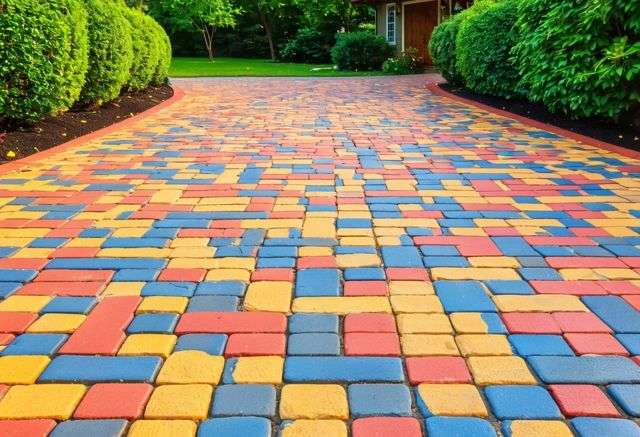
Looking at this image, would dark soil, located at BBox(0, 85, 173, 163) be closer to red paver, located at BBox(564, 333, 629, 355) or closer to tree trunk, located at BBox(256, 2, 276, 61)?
red paver, located at BBox(564, 333, 629, 355)

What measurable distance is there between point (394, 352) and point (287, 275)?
91cm

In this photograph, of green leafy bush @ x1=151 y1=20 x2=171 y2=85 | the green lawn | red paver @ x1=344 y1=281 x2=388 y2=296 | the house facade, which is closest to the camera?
red paver @ x1=344 y1=281 x2=388 y2=296

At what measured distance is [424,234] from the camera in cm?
371

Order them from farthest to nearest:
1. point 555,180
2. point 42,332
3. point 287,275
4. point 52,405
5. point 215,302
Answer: point 555,180, point 287,275, point 215,302, point 42,332, point 52,405

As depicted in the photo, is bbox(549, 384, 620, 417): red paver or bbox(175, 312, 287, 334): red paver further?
bbox(175, 312, 287, 334): red paver

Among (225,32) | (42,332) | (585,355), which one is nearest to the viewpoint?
(585,355)

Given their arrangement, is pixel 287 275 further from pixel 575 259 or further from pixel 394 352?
pixel 575 259

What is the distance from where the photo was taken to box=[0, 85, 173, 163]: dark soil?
620cm

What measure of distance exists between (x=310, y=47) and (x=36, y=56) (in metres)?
23.9

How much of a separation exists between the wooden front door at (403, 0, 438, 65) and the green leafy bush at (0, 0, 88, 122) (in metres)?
16.1

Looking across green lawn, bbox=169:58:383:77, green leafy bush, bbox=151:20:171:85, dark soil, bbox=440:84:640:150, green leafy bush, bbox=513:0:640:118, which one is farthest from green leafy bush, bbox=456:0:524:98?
green lawn, bbox=169:58:383:77

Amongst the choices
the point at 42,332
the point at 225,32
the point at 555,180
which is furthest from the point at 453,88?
the point at 225,32

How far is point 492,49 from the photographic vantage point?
975cm

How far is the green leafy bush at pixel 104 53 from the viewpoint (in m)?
8.33
